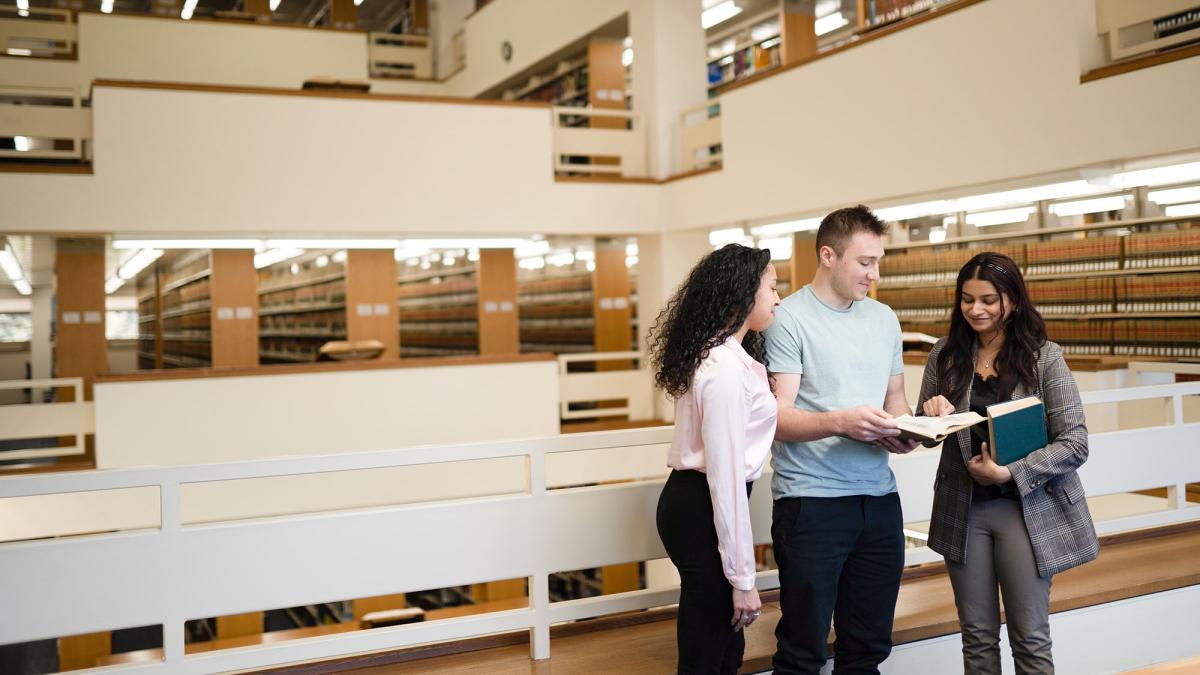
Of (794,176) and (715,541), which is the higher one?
(794,176)

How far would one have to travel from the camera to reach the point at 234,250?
9.73m

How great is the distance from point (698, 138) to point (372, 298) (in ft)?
11.7

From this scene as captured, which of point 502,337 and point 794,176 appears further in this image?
point 502,337

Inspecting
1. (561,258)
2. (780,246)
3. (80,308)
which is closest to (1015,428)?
(780,246)

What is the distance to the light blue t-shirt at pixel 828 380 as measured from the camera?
2510mm

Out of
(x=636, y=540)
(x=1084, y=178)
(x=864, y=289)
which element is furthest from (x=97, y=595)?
(x=1084, y=178)

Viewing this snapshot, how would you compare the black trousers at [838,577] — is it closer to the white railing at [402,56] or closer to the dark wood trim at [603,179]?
the dark wood trim at [603,179]

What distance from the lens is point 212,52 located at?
45.1 feet

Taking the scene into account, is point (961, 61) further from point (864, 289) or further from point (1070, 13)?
point (864, 289)

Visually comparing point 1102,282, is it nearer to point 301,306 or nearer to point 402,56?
point 301,306

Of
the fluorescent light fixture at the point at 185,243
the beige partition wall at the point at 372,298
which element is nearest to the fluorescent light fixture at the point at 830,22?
the beige partition wall at the point at 372,298

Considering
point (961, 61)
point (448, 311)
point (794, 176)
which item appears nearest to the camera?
point (961, 61)

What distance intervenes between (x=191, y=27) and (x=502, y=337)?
21.6 feet

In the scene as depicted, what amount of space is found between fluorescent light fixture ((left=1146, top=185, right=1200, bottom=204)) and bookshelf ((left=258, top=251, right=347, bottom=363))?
806 cm
